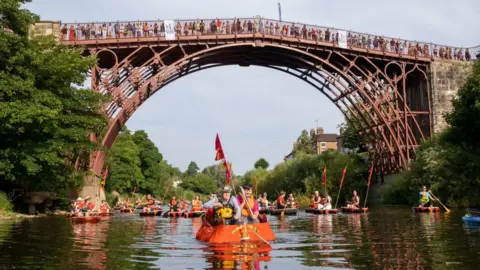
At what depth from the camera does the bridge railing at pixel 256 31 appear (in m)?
37.2

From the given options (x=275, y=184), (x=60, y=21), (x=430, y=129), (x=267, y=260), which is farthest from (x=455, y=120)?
(x=275, y=184)

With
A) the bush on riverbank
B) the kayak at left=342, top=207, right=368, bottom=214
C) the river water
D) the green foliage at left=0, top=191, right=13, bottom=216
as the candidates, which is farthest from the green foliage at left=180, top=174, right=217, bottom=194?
the river water

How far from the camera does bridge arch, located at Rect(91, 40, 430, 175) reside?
120ft

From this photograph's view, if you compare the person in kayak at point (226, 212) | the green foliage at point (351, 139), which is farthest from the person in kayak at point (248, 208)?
the green foliage at point (351, 139)

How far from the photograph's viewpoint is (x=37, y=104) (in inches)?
968

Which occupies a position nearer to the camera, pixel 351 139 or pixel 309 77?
pixel 309 77

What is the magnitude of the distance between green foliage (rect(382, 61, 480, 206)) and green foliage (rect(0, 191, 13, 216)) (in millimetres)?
24100

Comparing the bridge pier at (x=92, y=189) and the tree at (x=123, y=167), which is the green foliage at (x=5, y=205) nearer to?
the bridge pier at (x=92, y=189)

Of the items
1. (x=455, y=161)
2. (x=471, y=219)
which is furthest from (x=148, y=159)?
(x=471, y=219)

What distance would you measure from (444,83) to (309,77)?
421 inches

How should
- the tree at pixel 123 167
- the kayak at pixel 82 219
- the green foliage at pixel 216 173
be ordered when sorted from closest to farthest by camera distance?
the kayak at pixel 82 219, the tree at pixel 123 167, the green foliage at pixel 216 173

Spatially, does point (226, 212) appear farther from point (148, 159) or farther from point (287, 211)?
point (148, 159)

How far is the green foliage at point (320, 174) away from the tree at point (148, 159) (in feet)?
94.5

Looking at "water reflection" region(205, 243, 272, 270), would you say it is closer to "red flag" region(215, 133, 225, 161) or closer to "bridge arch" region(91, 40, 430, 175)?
"red flag" region(215, 133, 225, 161)
